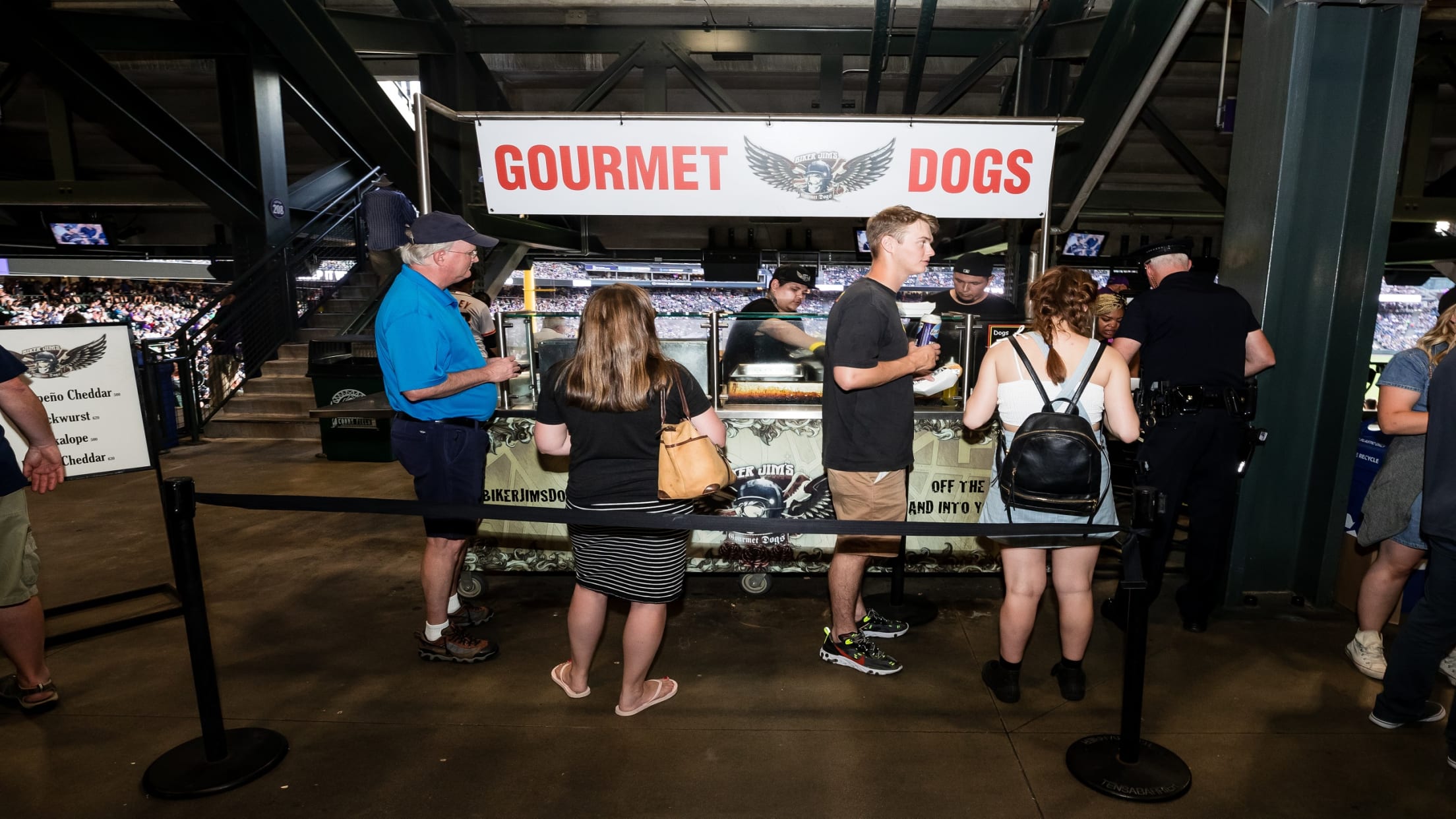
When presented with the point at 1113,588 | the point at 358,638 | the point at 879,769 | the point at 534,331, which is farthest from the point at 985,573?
the point at 358,638

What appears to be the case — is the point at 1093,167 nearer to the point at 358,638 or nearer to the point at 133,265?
the point at 358,638

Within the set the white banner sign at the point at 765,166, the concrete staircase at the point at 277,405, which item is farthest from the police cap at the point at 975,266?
the concrete staircase at the point at 277,405

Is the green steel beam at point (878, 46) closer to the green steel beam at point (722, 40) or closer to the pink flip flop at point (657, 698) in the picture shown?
the green steel beam at point (722, 40)

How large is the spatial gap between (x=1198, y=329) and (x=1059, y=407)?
1.23 meters

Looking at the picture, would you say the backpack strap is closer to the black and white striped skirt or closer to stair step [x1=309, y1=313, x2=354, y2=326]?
the black and white striped skirt

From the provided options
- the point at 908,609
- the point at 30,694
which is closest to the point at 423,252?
the point at 30,694

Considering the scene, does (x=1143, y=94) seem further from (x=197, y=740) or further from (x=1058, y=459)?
(x=197, y=740)

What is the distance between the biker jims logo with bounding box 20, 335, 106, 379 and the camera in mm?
3186

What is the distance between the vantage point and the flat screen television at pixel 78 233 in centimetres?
1154

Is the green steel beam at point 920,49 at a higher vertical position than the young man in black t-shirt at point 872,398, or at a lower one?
higher

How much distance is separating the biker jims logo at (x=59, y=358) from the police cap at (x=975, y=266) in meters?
5.07

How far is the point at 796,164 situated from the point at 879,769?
2919 millimetres

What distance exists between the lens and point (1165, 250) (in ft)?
10.8

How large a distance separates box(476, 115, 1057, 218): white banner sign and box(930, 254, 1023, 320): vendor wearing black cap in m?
1.26
